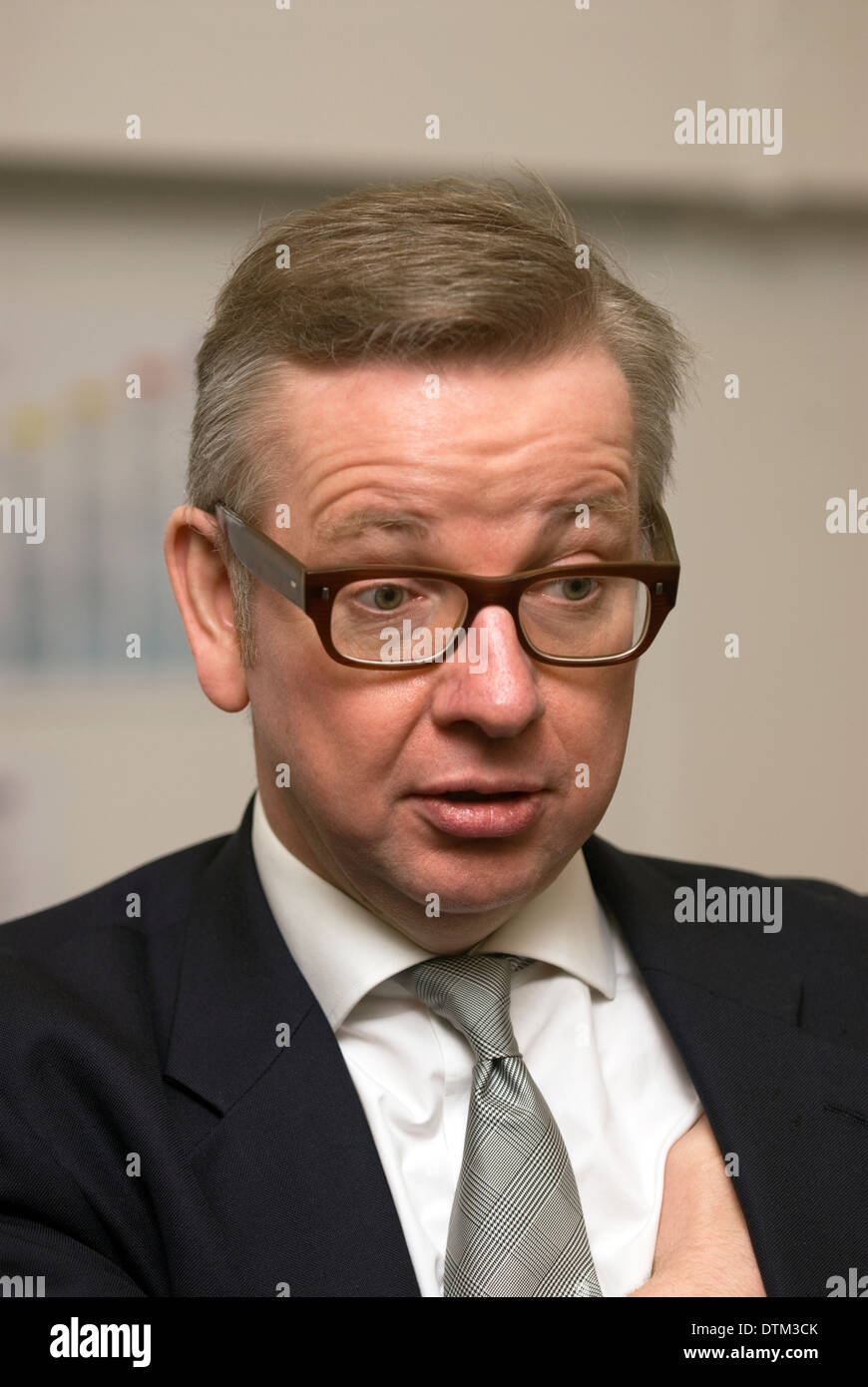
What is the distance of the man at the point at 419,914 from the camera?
50.7 inches

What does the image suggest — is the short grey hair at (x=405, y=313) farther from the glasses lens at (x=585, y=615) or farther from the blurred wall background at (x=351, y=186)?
the blurred wall background at (x=351, y=186)

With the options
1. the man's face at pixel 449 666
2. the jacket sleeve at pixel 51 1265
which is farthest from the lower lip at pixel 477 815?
the jacket sleeve at pixel 51 1265

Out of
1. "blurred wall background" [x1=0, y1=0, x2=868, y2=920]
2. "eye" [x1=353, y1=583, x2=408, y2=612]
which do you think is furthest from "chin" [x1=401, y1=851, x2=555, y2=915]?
"blurred wall background" [x1=0, y1=0, x2=868, y2=920]

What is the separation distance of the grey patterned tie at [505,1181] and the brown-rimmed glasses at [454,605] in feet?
1.09

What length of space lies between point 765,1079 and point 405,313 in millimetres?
819

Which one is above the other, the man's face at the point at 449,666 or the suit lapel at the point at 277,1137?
the man's face at the point at 449,666

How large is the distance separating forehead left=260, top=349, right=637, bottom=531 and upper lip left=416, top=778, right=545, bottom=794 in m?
0.23

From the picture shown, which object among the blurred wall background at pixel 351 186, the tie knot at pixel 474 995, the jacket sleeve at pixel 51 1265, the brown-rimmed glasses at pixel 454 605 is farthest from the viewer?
the blurred wall background at pixel 351 186

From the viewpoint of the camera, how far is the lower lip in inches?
51.9

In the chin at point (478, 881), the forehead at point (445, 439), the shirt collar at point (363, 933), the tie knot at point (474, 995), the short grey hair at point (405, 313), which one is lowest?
the tie knot at point (474, 995)

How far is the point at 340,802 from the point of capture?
135 cm

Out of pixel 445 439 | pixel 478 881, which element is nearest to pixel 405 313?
pixel 445 439

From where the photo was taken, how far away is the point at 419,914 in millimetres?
1399
